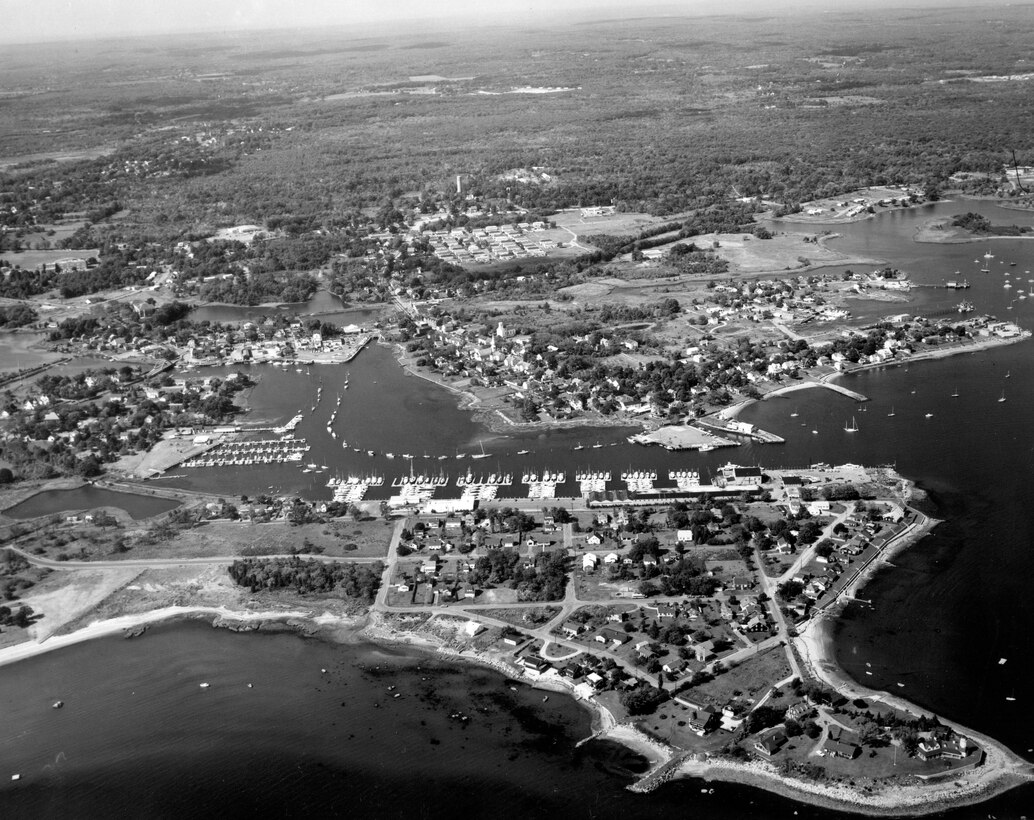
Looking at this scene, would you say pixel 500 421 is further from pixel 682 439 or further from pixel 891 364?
pixel 891 364

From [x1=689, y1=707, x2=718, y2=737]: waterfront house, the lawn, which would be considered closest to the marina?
the lawn

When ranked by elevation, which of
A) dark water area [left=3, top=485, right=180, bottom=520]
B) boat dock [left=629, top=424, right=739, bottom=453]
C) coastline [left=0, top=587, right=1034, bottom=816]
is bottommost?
coastline [left=0, top=587, right=1034, bottom=816]

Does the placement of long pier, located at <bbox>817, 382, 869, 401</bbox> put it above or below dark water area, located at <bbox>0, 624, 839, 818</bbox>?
above

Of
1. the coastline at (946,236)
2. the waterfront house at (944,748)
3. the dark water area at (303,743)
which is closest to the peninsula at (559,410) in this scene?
the waterfront house at (944,748)

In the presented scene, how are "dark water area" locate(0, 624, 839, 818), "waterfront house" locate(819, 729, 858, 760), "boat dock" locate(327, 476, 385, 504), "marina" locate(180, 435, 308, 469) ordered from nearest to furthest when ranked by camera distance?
"waterfront house" locate(819, 729, 858, 760) < "dark water area" locate(0, 624, 839, 818) < "boat dock" locate(327, 476, 385, 504) < "marina" locate(180, 435, 308, 469)

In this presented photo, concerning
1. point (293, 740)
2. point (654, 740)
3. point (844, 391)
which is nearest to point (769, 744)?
point (654, 740)

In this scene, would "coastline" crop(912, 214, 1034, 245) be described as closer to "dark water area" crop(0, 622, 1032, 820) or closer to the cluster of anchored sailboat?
the cluster of anchored sailboat

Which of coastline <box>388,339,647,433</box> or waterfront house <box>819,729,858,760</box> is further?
coastline <box>388,339,647,433</box>

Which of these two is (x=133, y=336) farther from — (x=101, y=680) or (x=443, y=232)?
(x=101, y=680)

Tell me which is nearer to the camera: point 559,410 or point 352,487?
point 352,487
